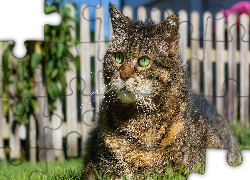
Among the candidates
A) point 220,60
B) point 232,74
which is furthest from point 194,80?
point 232,74

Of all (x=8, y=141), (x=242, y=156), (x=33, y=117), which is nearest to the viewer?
(x=242, y=156)

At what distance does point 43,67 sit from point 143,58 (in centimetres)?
238

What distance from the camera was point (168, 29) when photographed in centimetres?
173

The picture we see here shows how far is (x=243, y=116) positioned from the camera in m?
4.16

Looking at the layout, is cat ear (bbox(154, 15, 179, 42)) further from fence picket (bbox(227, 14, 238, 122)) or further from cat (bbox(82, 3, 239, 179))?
fence picket (bbox(227, 14, 238, 122))

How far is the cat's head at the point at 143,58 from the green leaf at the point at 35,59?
7.08 feet

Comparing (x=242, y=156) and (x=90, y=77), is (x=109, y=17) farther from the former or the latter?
(x=90, y=77)

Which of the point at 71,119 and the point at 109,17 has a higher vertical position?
the point at 109,17

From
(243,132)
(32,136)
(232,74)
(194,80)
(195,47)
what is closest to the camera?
(194,80)

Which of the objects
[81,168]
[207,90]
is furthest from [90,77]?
[81,168]

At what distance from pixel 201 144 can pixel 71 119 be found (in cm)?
221

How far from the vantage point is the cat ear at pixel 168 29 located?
5.60 feet

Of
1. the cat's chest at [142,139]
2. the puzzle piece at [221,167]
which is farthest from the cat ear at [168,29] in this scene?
the puzzle piece at [221,167]

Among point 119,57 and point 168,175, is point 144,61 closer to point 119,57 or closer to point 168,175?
point 119,57
